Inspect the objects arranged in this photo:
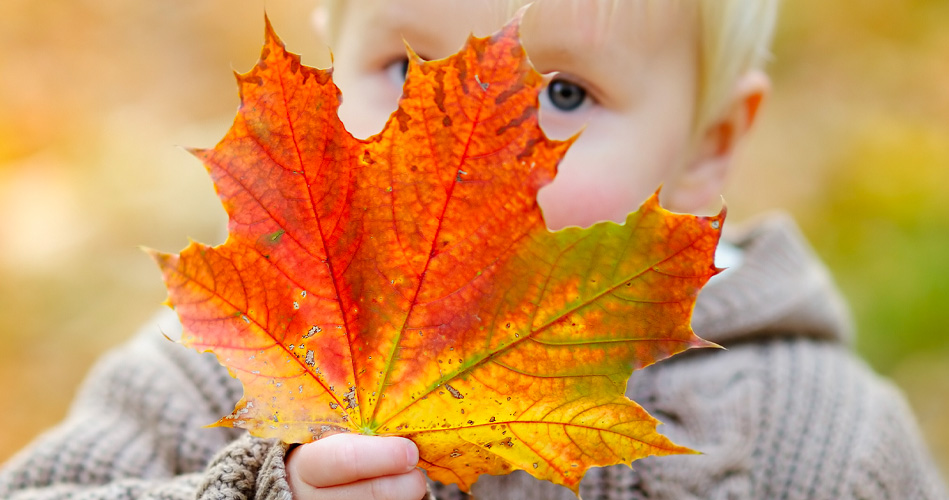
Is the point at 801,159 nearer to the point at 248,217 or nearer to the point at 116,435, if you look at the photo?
the point at 116,435

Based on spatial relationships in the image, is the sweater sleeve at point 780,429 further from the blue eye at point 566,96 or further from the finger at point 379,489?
the finger at point 379,489

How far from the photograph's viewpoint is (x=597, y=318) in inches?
20.8

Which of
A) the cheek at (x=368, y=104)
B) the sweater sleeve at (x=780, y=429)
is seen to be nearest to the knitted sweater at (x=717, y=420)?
the sweater sleeve at (x=780, y=429)

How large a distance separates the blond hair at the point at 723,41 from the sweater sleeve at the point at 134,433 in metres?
0.50

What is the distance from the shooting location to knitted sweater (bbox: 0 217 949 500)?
988 mm

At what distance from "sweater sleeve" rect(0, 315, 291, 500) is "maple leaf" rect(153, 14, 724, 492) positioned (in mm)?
323

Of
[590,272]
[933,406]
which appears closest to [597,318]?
[590,272]

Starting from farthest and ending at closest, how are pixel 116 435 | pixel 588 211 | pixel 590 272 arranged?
1. pixel 116 435
2. pixel 588 211
3. pixel 590 272

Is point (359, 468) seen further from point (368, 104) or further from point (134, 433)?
point (134, 433)

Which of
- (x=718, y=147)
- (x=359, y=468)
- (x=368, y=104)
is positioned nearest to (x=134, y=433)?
(x=368, y=104)

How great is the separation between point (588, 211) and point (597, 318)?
393 millimetres

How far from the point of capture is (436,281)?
54 centimetres

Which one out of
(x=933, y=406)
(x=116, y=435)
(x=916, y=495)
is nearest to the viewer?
(x=116, y=435)

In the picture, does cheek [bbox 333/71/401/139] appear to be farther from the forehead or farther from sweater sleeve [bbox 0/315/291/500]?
sweater sleeve [bbox 0/315/291/500]
